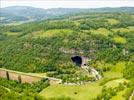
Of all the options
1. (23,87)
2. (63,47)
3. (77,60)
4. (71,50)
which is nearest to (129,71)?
(23,87)

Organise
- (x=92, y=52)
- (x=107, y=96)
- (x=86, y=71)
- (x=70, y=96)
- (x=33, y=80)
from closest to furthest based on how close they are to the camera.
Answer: (x=107, y=96), (x=70, y=96), (x=33, y=80), (x=86, y=71), (x=92, y=52)

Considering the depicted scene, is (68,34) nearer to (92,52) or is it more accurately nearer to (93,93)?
(92,52)

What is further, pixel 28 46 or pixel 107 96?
pixel 28 46

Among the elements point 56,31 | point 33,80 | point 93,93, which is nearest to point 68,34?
point 56,31

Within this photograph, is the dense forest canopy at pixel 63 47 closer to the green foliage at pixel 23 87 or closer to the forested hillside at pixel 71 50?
the forested hillside at pixel 71 50

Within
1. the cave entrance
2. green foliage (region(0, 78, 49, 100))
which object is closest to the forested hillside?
the cave entrance

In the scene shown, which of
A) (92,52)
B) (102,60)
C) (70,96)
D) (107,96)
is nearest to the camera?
(107,96)

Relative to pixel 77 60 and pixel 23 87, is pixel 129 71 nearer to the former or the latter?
pixel 23 87

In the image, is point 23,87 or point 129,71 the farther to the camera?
point 129,71
